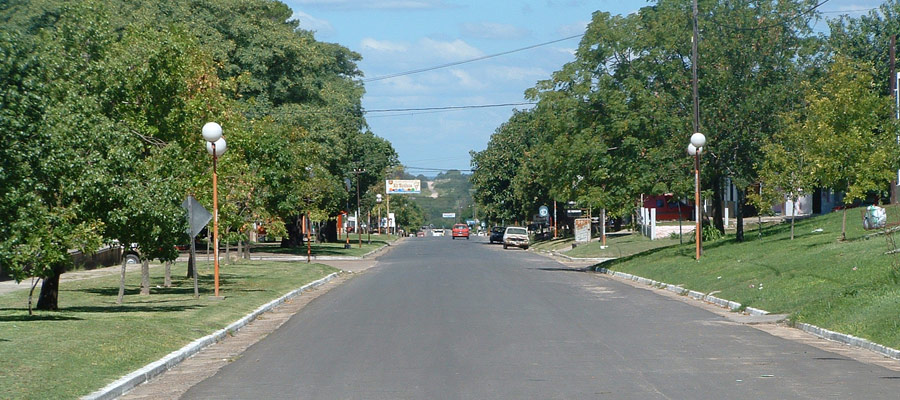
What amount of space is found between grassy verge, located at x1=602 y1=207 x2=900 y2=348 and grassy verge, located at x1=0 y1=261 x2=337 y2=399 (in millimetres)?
10482

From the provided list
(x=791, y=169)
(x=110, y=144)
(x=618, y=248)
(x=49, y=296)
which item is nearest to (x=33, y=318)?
(x=49, y=296)

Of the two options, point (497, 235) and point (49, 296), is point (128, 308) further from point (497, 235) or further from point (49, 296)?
point (497, 235)

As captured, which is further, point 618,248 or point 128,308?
point 618,248

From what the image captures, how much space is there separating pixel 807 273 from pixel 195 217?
14237 mm

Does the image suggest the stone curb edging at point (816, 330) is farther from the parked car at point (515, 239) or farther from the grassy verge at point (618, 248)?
the parked car at point (515, 239)

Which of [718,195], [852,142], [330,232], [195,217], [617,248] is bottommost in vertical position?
[617,248]

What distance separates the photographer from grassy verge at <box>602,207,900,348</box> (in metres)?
16.8

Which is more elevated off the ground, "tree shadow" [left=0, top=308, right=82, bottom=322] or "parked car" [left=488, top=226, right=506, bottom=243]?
"parked car" [left=488, top=226, right=506, bottom=243]

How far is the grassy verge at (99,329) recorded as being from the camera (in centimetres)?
1144

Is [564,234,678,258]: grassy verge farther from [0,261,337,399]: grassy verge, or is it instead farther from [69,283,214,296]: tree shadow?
[69,283,214,296]: tree shadow

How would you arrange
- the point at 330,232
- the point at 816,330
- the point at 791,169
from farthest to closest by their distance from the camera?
the point at 330,232 < the point at 791,169 < the point at 816,330

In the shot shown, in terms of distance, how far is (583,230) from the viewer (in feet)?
217

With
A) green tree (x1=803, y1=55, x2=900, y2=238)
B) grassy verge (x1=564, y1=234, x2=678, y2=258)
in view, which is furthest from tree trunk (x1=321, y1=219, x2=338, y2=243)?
green tree (x1=803, y1=55, x2=900, y2=238)

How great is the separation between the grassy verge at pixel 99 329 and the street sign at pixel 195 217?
167cm
